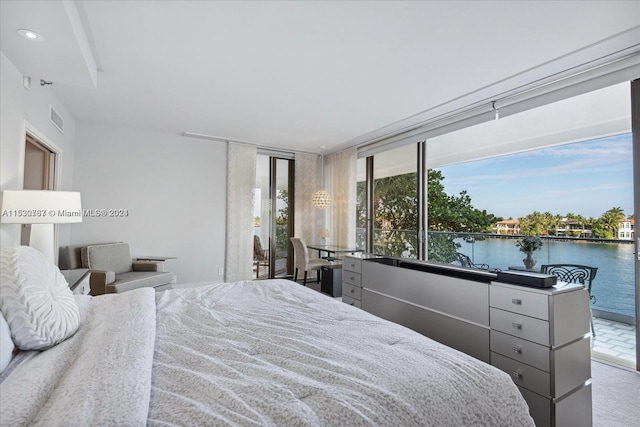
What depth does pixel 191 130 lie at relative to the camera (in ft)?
15.8

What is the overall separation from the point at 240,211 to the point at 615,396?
5086mm

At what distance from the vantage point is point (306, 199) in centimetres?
632

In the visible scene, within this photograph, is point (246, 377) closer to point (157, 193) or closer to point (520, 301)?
point (520, 301)

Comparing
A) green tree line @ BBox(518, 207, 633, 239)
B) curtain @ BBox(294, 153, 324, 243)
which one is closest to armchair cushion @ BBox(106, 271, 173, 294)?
curtain @ BBox(294, 153, 324, 243)

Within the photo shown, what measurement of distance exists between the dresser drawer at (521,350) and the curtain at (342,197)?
152 inches

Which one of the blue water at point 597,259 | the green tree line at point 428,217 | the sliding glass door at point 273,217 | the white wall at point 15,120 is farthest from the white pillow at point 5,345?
the sliding glass door at point 273,217

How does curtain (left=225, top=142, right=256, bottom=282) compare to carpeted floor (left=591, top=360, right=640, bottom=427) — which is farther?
curtain (left=225, top=142, right=256, bottom=282)

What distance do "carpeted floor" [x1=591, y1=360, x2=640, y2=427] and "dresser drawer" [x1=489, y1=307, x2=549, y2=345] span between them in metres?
0.75

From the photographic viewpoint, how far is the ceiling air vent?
11.1ft

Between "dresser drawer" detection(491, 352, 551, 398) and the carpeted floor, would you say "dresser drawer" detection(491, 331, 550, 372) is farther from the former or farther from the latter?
the carpeted floor

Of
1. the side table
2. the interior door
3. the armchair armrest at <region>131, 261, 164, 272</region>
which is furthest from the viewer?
the armchair armrest at <region>131, 261, 164, 272</region>

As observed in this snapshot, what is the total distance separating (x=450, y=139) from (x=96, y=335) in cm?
567

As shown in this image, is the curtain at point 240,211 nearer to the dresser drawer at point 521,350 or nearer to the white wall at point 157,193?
the white wall at point 157,193

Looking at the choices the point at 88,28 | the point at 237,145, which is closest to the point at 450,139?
the point at 237,145
